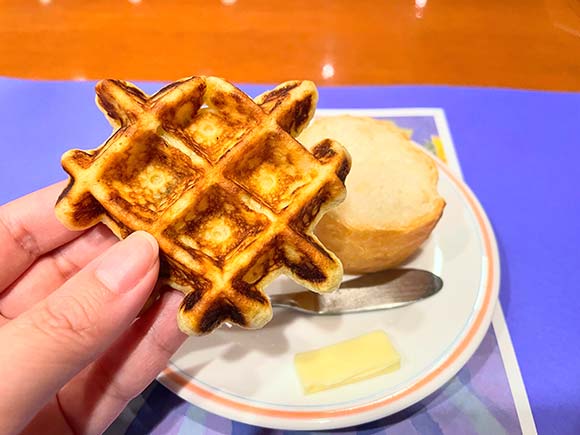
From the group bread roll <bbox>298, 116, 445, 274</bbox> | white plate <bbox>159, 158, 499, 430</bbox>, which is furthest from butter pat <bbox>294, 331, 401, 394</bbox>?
bread roll <bbox>298, 116, 445, 274</bbox>

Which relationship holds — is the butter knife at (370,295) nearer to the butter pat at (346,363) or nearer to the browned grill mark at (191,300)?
the butter pat at (346,363)

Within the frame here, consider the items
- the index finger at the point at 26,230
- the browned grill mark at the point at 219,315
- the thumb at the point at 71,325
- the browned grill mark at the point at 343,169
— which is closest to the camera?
the thumb at the point at 71,325

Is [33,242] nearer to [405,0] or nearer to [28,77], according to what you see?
[28,77]

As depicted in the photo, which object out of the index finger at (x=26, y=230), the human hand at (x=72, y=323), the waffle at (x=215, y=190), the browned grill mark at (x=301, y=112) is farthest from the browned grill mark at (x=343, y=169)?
the index finger at (x=26, y=230)

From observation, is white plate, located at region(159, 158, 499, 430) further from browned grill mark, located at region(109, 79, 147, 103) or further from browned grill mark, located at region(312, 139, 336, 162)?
browned grill mark, located at region(109, 79, 147, 103)

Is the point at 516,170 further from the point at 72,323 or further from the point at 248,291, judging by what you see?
the point at 72,323

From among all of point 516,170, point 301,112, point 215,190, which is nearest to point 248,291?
point 215,190

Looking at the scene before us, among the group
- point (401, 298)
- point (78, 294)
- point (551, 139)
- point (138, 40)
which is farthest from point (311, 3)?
point (78, 294)
